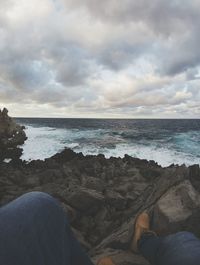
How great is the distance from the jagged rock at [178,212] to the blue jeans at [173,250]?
0.66m

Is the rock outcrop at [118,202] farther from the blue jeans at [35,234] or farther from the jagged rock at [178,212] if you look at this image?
the blue jeans at [35,234]

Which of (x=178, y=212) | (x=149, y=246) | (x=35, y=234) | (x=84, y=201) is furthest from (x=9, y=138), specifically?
(x=35, y=234)

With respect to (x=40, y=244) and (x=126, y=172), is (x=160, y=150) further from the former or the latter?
(x=40, y=244)

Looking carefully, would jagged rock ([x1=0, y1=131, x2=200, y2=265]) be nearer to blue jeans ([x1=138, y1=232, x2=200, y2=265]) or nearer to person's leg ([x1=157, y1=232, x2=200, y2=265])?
blue jeans ([x1=138, y1=232, x2=200, y2=265])

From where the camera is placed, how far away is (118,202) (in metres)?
7.57

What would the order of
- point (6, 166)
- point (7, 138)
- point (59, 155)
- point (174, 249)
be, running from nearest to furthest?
point (174, 249) → point (6, 166) → point (59, 155) → point (7, 138)

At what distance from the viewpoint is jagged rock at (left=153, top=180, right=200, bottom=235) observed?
4375mm

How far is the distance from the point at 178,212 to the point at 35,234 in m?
3.40

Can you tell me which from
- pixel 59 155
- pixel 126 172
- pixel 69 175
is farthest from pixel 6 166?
pixel 126 172

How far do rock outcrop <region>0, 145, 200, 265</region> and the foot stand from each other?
0.10 meters

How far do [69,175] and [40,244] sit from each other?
1044 centimetres

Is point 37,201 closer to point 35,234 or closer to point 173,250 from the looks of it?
point 35,234

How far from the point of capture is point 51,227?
1.79m

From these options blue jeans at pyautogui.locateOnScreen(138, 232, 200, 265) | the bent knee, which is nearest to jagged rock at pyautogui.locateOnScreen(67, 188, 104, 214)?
blue jeans at pyautogui.locateOnScreen(138, 232, 200, 265)
